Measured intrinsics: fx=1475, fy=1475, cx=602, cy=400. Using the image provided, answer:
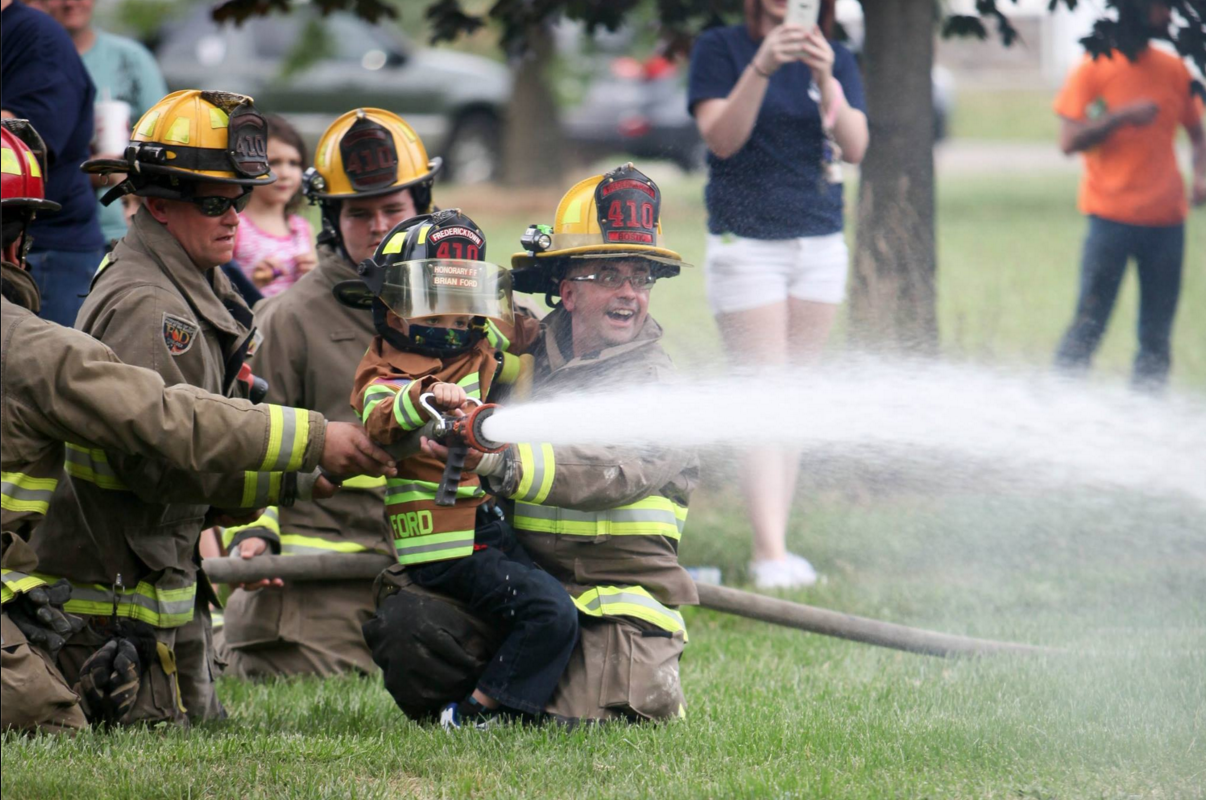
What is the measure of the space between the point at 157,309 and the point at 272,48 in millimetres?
16163

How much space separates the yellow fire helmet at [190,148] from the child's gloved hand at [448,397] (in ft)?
3.39

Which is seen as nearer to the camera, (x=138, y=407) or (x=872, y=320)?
(x=138, y=407)

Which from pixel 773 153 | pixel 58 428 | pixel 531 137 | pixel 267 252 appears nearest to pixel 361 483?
pixel 58 428

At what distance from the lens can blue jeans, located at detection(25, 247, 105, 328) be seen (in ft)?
20.0

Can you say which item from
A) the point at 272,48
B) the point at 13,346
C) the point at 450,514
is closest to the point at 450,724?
the point at 450,514

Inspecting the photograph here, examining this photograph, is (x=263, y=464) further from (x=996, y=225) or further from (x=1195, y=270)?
(x=996, y=225)

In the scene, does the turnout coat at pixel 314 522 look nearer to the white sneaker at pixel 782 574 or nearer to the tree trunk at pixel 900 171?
the white sneaker at pixel 782 574

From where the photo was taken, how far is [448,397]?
406cm

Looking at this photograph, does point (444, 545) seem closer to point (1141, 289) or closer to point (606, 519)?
point (606, 519)

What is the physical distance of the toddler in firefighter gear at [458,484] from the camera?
166 inches

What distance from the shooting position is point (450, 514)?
4395 millimetres

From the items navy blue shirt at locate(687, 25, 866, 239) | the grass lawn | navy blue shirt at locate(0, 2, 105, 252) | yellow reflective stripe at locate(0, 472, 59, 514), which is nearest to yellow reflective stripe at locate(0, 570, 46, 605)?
yellow reflective stripe at locate(0, 472, 59, 514)

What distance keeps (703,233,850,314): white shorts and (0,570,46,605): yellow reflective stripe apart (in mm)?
3480

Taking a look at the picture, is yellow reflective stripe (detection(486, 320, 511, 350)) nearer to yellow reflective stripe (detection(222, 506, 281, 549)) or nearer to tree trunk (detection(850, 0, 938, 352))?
yellow reflective stripe (detection(222, 506, 281, 549))
